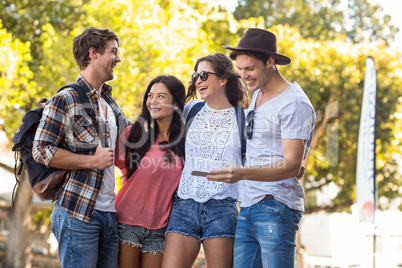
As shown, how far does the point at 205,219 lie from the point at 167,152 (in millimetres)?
618

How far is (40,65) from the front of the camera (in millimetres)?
13992

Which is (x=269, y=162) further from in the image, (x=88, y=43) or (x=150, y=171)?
(x=88, y=43)

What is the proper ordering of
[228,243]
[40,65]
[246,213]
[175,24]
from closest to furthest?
[246,213] → [228,243] → [175,24] → [40,65]

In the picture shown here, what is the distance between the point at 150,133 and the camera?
3.90 meters

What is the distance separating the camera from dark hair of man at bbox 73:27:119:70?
11.3ft

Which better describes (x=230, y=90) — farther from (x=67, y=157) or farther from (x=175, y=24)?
(x=175, y=24)

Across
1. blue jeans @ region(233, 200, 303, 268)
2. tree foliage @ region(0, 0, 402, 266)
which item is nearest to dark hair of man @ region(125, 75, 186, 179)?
blue jeans @ region(233, 200, 303, 268)

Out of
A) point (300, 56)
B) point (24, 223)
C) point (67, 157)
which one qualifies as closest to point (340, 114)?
point (300, 56)

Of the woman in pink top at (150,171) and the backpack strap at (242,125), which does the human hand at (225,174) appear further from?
the woman in pink top at (150,171)

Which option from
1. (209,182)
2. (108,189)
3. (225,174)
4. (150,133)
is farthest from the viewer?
(150,133)

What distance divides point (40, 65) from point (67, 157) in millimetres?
11665

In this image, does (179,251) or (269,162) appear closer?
(269,162)

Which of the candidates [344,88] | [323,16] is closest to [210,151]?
[344,88]

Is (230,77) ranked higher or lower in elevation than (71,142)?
higher
